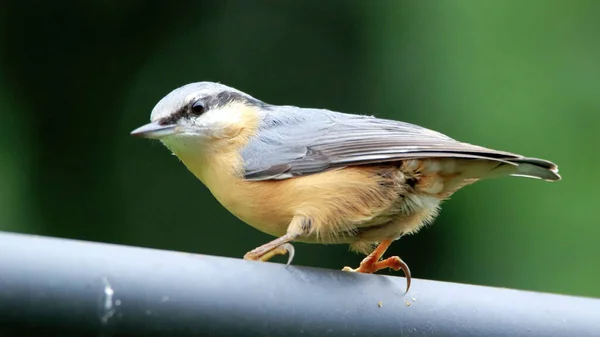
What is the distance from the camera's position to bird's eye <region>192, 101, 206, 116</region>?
122 inches

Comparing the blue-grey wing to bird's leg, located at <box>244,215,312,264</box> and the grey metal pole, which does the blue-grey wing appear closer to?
bird's leg, located at <box>244,215,312,264</box>

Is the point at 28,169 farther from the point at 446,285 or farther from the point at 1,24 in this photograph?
the point at 446,285

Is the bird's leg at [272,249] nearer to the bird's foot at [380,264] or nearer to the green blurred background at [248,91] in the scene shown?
the bird's foot at [380,264]

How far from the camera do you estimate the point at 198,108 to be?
311 cm

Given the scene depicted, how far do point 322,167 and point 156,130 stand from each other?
0.57 metres

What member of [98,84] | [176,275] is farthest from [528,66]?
[176,275]

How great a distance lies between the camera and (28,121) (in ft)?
18.3

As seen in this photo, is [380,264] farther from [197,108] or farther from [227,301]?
[227,301]

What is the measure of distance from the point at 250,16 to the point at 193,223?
1.50 m

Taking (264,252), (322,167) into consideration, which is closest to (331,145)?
(322,167)

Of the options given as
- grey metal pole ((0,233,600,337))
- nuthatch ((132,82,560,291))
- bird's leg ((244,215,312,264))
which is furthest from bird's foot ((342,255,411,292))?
grey metal pole ((0,233,600,337))

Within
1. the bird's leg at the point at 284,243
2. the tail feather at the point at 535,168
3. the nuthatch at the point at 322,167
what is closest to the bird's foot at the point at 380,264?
the nuthatch at the point at 322,167

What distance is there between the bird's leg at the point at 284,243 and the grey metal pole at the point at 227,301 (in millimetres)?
454

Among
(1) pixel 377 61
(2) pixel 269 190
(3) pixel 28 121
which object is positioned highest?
(1) pixel 377 61
